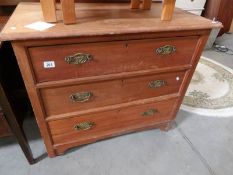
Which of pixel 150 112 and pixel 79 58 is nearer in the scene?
pixel 79 58

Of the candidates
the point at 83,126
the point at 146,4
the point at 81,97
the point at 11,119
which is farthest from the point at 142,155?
the point at 146,4

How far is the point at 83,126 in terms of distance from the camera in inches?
45.7

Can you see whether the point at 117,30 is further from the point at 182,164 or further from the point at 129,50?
the point at 182,164

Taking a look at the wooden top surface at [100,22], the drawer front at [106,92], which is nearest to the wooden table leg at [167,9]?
the wooden top surface at [100,22]

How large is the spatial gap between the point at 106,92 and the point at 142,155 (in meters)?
0.58

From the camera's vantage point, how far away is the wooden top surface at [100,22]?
73 cm

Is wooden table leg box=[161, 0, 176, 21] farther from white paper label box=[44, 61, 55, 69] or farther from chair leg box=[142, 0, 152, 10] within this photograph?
white paper label box=[44, 61, 55, 69]

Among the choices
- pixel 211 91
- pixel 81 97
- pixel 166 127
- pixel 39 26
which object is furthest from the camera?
pixel 211 91

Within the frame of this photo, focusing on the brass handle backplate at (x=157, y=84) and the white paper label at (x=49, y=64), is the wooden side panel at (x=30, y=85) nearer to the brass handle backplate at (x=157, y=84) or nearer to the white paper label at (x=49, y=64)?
the white paper label at (x=49, y=64)

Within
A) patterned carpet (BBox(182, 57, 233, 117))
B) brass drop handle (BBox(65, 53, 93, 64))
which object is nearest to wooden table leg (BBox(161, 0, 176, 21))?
brass drop handle (BBox(65, 53, 93, 64))

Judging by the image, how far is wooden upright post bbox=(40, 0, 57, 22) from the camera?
760 mm

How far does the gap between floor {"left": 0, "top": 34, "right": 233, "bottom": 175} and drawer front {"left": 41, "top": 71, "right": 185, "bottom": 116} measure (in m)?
0.42

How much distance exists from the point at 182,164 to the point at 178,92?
49cm

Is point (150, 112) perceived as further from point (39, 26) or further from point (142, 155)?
point (39, 26)
